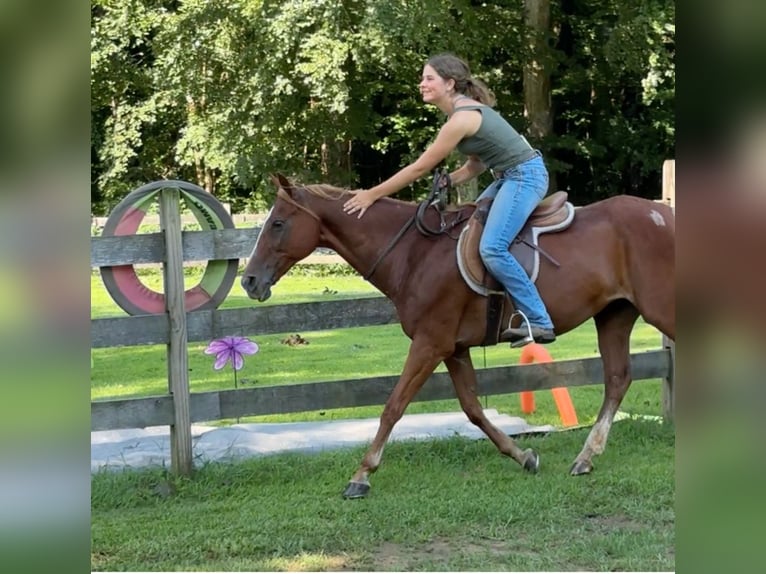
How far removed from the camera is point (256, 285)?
4.73m

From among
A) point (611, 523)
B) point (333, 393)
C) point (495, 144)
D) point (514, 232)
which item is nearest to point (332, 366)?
point (333, 393)

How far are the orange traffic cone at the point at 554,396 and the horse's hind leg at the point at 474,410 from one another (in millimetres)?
1270

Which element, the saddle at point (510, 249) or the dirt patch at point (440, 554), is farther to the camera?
the saddle at point (510, 249)

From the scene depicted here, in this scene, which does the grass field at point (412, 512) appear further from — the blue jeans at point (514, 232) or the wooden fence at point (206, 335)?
the blue jeans at point (514, 232)

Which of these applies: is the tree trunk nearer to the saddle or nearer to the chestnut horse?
the chestnut horse

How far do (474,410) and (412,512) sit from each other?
36.7 inches

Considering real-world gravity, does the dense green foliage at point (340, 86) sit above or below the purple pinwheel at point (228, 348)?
above

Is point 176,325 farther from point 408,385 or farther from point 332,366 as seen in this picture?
point 332,366

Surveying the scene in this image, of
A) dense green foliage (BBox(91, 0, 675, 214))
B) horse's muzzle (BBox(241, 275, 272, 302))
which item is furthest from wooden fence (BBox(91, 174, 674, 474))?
dense green foliage (BBox(91, 0, 675, 214))

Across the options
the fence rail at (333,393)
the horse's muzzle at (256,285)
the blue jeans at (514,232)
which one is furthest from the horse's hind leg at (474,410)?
the horse's muzzle at (256,285)

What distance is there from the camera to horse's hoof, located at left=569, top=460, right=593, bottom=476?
16.4 feet

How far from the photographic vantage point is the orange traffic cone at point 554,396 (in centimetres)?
644
